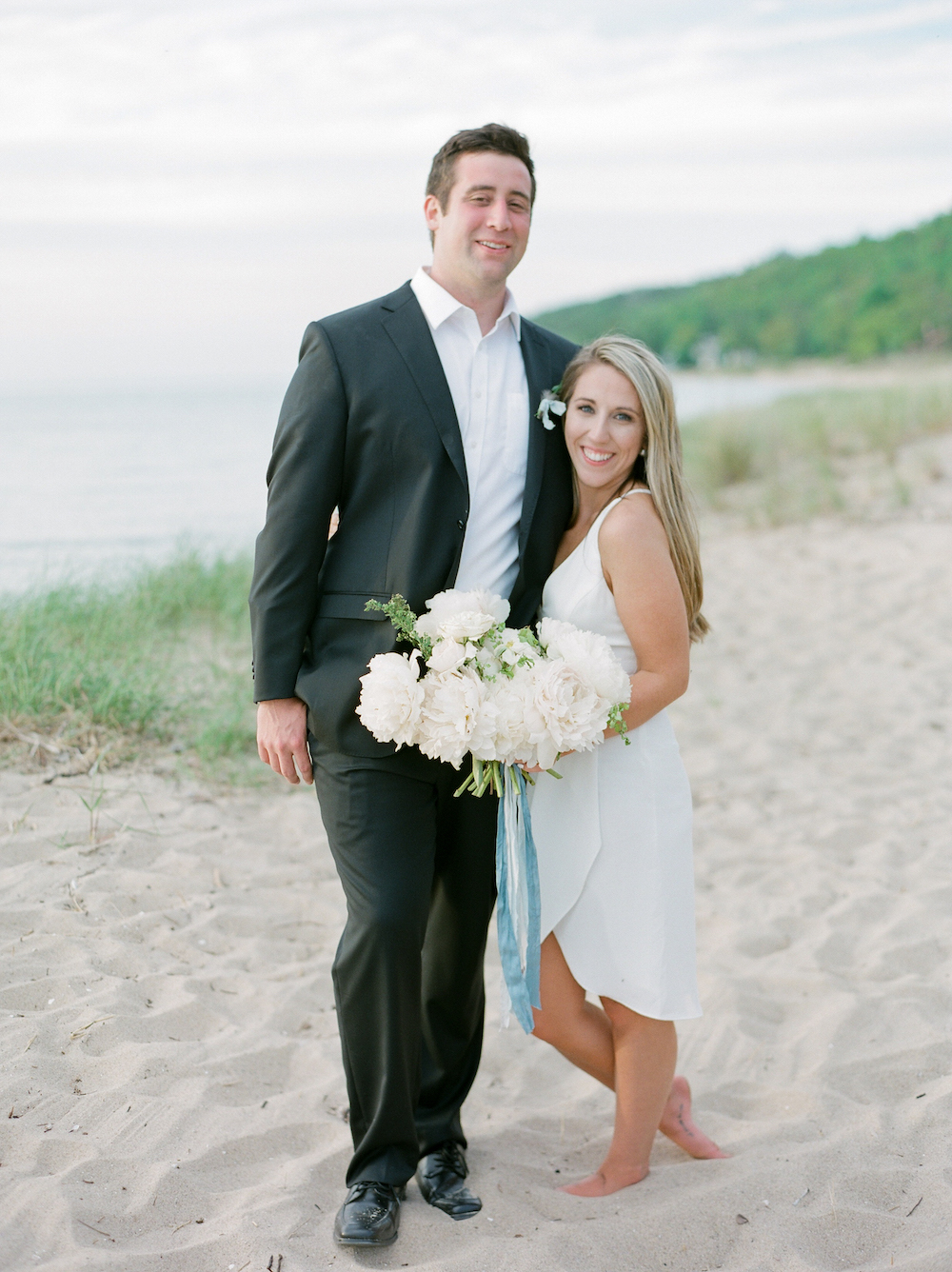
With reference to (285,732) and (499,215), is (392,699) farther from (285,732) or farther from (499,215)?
(499,215)

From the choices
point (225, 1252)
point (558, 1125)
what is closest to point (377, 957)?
point (225, 1252)

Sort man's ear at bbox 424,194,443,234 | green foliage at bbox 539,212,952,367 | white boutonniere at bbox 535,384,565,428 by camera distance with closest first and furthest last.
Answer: white boutonniere at bbox 535,384,565,428
man's ear at bbox 424,194,443,234
green foliage at bbox 539,212,952,367

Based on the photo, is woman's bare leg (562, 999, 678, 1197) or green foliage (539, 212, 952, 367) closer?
woman's bare leg (562, 999, 678, 1197)

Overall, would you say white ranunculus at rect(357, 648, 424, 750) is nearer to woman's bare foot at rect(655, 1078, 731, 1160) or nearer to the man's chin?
the man's chin

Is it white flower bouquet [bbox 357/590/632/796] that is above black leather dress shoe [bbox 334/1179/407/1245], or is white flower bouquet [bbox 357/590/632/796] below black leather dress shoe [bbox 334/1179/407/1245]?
above

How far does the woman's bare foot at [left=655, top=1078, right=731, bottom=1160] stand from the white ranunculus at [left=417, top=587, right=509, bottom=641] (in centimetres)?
152

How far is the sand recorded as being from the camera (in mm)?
2629

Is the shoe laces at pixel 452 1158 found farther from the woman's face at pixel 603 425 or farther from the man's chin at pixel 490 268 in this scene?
the man's chin at pixel 490 268

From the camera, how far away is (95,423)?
2936 cm

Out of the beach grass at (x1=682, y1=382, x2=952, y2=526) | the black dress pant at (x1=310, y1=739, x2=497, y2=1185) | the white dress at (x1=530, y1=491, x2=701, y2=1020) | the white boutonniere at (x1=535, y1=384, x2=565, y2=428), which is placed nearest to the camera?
the black dress pant at (x1=310, y1=739, x2=497, y2=1185)

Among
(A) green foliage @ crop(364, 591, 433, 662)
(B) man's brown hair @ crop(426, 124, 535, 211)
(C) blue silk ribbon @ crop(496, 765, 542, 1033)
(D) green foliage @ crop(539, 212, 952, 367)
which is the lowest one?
(C) blue silk ribbon @ crop(496, 765, 542, 1033)

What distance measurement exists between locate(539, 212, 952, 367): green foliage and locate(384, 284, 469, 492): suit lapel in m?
42.4

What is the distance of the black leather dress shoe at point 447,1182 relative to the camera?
2.82 m

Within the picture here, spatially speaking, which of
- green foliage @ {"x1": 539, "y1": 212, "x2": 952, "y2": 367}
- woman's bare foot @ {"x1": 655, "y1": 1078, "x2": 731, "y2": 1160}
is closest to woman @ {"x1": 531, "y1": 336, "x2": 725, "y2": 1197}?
woman's bare foot @ {"x1": 655, "y1": 1078, "x2": 731, "y2": 1160}
